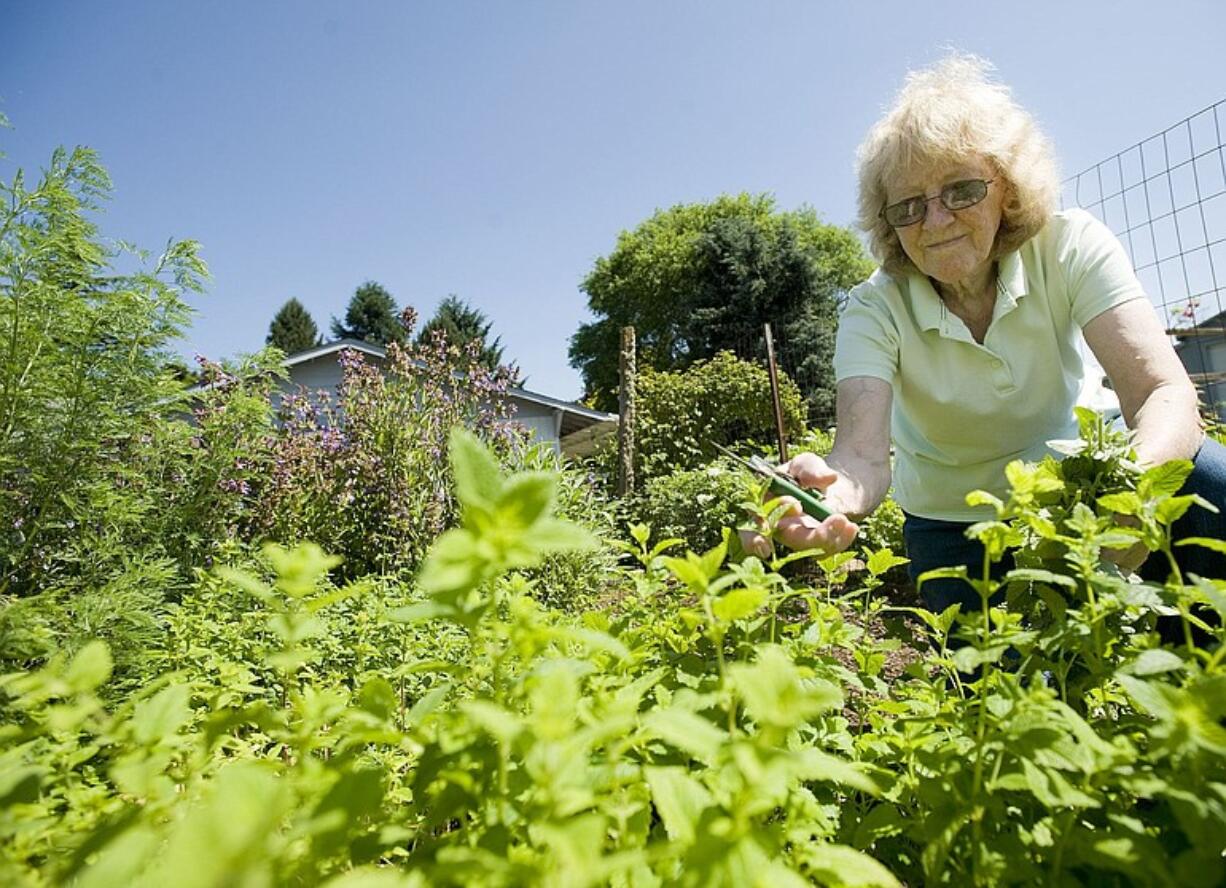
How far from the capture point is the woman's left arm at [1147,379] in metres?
1.40

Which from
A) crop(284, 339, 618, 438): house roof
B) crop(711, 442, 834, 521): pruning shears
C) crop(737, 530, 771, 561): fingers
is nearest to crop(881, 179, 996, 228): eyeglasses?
crop(711, 442, 834, 521): pruning shears

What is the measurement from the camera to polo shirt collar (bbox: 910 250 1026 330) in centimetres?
199

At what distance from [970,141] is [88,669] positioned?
2.11 metres

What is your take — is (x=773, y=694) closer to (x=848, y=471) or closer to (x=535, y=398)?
(x=848, y=471)

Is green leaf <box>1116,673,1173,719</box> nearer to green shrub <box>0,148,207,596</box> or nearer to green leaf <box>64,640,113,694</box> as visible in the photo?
green leaf <box>64,640,113,694</box>

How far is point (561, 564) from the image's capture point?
16.0 feet

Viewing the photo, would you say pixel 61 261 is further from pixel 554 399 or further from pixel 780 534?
pixel 554 399

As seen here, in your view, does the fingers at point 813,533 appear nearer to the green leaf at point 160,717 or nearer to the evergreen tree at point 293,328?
the green leaf at point 160,717

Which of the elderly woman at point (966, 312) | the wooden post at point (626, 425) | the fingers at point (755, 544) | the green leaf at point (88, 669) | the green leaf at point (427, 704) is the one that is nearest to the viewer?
the green leaf at point (88, 669)

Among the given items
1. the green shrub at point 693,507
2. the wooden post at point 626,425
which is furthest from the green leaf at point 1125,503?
the wooden post at point 626,425

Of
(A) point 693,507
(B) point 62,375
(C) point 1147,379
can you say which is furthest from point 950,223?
(A) point 693,507

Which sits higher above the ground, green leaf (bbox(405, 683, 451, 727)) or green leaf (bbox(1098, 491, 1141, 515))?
A: green leaf (bbox(1098, 491, 1141, 515))

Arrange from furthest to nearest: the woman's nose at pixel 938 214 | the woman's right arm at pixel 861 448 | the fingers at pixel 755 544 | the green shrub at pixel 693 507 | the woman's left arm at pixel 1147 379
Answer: the green shrub at pixel 693 507, the woman's nose at pixel 938 214, the woman's right arm at pixel 861 448, the woman's left arm at pixel 1147 379, the fingers at pixel 755 544

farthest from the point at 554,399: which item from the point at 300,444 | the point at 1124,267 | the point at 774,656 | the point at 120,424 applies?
the point at 774,656
